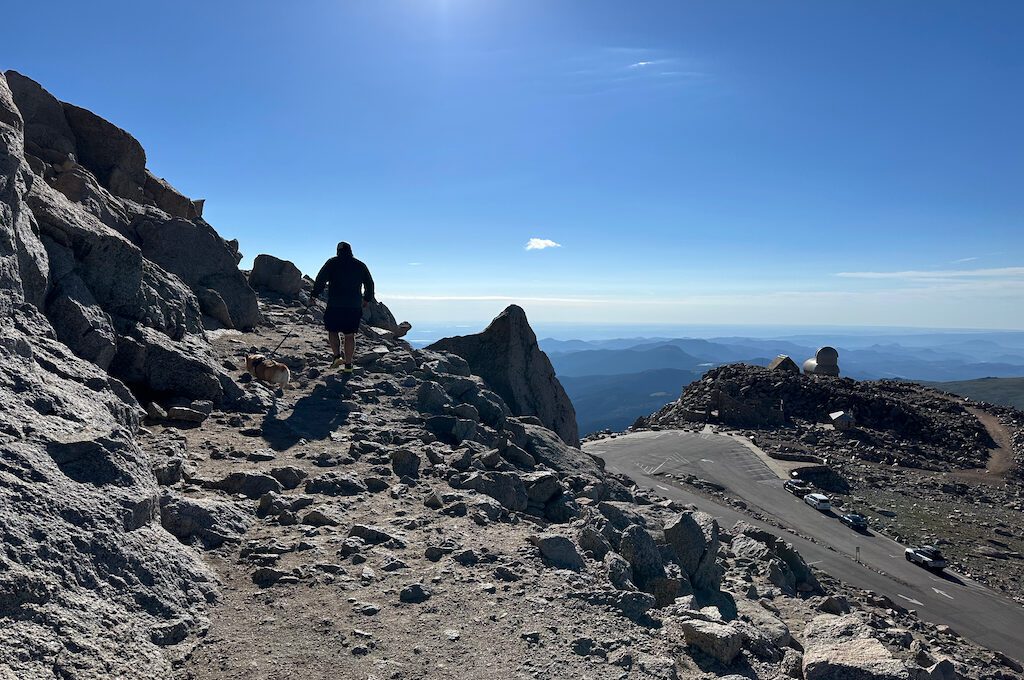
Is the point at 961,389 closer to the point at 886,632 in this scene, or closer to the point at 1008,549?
the point at 1008,549

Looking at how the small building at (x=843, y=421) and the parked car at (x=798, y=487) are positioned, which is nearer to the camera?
the parked car at (x=798, y=487)

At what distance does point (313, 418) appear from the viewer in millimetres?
11141

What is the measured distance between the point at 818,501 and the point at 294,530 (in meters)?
38.8

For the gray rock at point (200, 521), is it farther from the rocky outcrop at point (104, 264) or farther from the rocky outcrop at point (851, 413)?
the rocky outcrop at point (851, 413)

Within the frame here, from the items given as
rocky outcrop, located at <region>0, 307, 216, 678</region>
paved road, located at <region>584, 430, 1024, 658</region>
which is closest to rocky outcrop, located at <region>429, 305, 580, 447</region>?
rocky outcrop, located at <region>0, 307, 216, 678</region>

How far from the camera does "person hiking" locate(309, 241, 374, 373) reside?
44.2 feet

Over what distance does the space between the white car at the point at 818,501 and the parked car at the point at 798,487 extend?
1.07 meters

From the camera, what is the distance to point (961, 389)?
A: 194 meters

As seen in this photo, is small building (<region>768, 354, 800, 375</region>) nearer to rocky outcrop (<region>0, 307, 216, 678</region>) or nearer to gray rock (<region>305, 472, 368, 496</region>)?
gray rock (<region>305, 472, 368, 496</region>)

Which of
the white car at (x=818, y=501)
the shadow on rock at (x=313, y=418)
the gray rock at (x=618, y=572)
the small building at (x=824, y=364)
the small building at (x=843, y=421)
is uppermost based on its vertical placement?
the shadow on rock at (x=313, y=418)

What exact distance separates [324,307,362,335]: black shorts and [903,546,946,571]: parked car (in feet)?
105

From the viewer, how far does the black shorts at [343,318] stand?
1350cm

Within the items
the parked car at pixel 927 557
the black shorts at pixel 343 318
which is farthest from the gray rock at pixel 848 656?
the parked car at pixel 927 557

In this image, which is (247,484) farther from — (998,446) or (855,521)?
(998,446)
